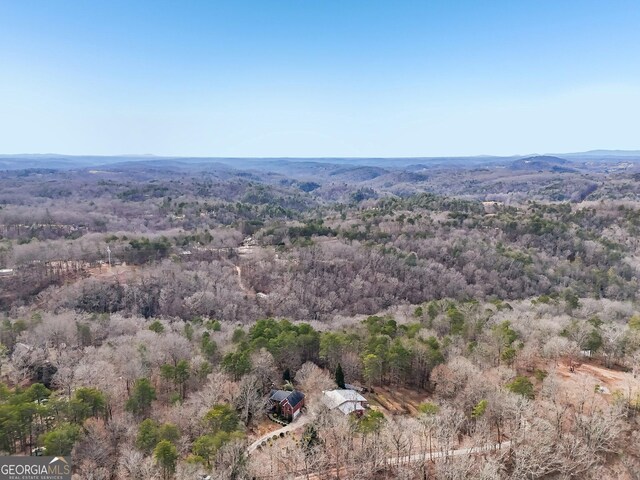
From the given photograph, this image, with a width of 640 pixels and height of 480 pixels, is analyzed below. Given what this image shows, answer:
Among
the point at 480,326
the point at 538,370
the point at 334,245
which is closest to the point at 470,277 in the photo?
the point at 334,245

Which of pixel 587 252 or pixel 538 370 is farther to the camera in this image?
pixel 587 252

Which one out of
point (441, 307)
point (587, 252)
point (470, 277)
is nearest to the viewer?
point (441, 307)

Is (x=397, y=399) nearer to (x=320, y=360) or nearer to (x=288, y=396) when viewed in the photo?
(x=320, y=360)

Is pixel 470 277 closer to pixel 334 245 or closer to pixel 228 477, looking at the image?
pixel 334 245

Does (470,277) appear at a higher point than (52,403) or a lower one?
lower

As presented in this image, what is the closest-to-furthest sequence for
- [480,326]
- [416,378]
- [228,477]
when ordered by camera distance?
[228,477], [416,378], [480,326]

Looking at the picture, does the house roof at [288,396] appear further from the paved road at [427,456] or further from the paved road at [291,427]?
the paved road at [427,456]

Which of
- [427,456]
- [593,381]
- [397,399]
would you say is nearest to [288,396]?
[397,399]
